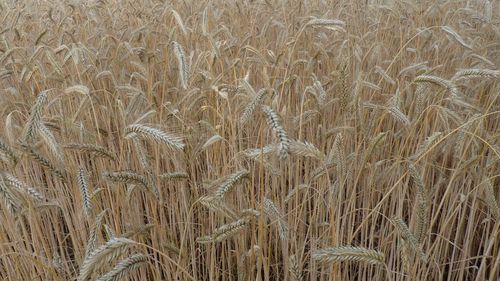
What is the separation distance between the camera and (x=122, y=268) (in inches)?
31.9

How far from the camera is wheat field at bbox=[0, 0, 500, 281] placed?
104 centimetres

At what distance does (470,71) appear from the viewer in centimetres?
117

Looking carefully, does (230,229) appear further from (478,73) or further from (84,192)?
(478,73)

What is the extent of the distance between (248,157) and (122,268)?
0.61 metres

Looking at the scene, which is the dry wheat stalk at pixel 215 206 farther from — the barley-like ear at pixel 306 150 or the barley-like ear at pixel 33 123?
the barley-like ear at pixel 33 123

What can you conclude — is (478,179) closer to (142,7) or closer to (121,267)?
(121,267)

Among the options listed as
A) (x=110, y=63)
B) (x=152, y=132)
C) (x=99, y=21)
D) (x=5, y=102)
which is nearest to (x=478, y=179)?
(x=152, y=132)

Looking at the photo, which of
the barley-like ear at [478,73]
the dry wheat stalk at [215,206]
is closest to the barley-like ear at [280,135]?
the dry wheat stalk at [215,206]

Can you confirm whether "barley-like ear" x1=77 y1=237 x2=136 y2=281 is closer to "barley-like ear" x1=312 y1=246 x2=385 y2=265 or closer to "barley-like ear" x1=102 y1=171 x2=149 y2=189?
"barley-like ear" x1=102 y1=171 x2=149 y2=189

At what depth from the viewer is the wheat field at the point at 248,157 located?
3.43 ft

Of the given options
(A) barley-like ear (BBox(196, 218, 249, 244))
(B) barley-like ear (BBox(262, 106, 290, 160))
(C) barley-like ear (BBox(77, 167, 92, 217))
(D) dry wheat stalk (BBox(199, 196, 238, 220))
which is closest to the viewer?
(B) barley-like ear (BBox(262, 106, 290, 160))

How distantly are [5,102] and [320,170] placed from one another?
1.39 meters

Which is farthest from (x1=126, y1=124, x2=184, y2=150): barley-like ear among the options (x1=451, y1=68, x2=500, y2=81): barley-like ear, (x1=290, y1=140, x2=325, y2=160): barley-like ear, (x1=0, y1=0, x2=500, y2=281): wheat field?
(x1=451, y1=68, x2=500, y2=81): barley-like ear

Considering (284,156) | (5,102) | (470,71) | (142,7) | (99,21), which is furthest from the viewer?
(142,7)
